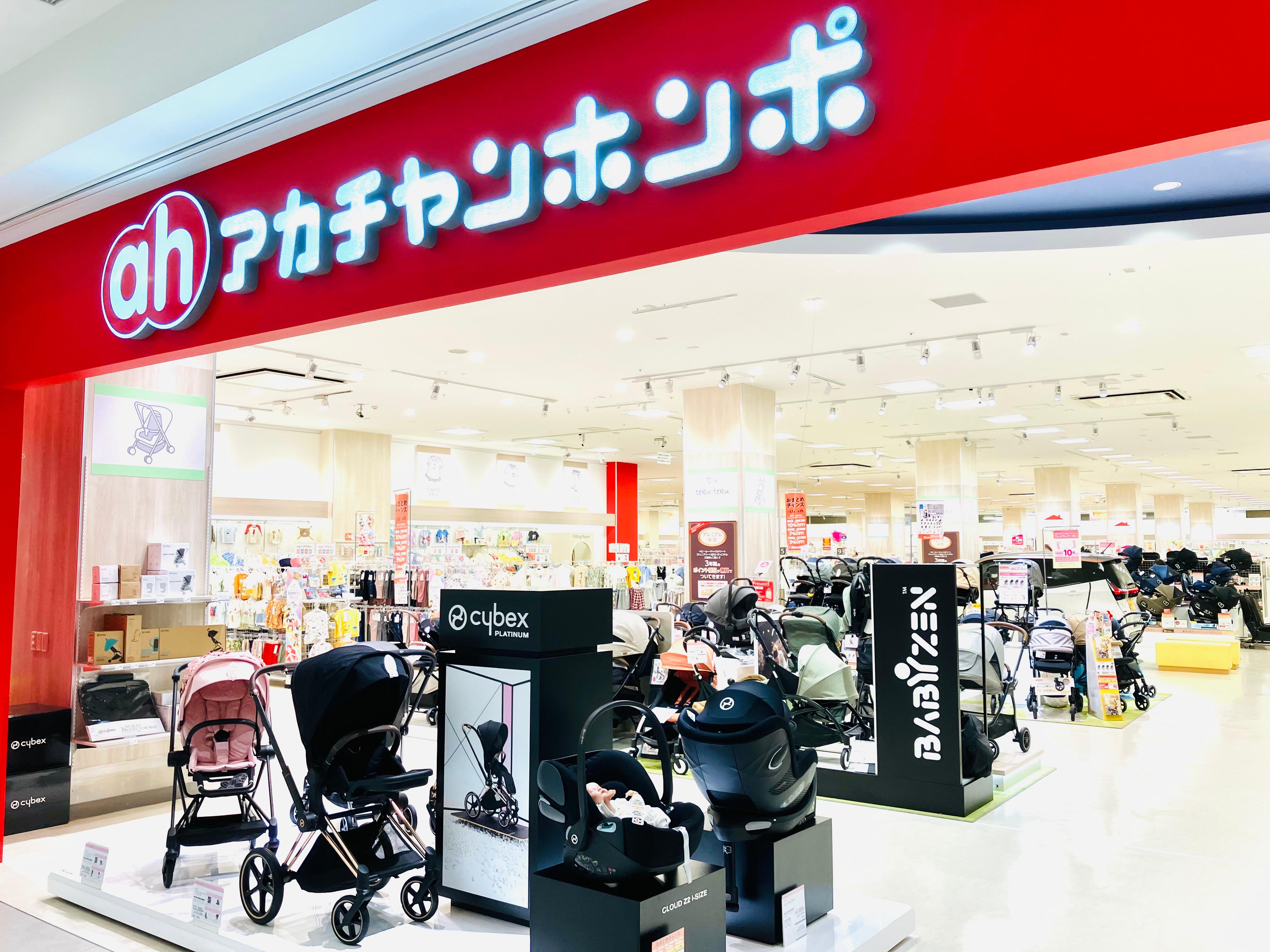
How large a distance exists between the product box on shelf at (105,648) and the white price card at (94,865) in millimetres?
1669

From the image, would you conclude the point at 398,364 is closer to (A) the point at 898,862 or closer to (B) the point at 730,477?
(B) the point at 730,477

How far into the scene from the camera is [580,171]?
9.41 feet

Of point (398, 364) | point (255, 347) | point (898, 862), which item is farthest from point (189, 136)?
point (398, 364)

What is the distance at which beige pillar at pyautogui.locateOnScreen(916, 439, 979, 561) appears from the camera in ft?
62.5

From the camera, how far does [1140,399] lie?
45.5 feet

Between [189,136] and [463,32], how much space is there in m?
1.49

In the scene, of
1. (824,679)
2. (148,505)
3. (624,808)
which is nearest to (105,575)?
(148,505)

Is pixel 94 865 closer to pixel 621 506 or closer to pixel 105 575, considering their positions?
pixel 105 575

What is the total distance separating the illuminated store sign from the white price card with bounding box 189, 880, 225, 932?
2380 mm

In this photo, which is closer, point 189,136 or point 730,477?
point 189,136

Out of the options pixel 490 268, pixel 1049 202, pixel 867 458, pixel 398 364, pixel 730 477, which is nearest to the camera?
pixel 490 268

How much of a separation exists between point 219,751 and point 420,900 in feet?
5.70

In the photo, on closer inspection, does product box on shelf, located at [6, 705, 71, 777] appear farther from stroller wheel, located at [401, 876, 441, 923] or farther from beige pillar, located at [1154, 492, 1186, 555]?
beige pillar, located at [1154, 492, 1186, 555]

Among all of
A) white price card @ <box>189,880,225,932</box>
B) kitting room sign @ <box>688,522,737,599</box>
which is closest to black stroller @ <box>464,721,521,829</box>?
white price card @ <box>189,880,225,932</box>
